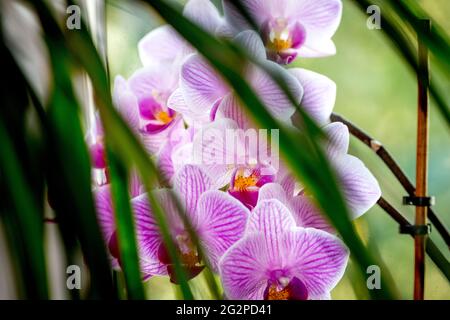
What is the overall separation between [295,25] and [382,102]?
24 centimetres

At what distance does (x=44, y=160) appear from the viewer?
219mm

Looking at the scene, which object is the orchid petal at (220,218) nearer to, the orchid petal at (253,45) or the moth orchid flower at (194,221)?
the moth orchid flower at (194,221)

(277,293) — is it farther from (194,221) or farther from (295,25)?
(295,25)

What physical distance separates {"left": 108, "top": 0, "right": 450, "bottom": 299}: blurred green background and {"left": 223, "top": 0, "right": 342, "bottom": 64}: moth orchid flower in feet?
0.52

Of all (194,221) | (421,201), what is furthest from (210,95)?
(421,201)

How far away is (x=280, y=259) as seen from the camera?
0.51 metres

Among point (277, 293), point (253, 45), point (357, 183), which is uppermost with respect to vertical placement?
point (253, 45)

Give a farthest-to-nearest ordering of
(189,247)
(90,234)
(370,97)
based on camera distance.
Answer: (370,97) → (189,247) → (90,234)

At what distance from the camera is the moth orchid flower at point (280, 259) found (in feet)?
1.55

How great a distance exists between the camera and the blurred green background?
0.72 m

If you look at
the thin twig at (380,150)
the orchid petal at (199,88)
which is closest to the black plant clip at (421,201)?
the thin twig at (380,150)
